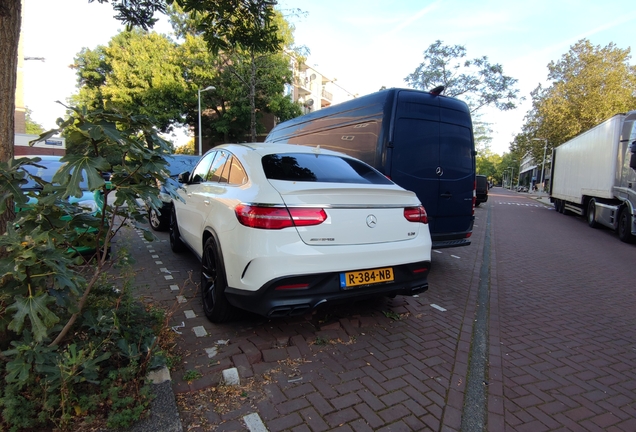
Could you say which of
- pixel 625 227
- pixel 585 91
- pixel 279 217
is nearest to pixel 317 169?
pixel 279 217

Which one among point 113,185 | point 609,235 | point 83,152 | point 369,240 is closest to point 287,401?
point 369,240

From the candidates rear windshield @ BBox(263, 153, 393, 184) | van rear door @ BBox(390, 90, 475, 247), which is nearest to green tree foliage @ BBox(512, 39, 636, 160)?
van rear door @ BBox(390, 90, 475, 247)

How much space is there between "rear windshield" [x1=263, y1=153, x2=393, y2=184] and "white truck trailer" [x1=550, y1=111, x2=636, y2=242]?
7.96 meters

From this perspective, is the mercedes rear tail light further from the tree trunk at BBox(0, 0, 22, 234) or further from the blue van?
the blue van

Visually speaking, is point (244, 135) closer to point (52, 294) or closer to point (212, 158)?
point (212, 158)

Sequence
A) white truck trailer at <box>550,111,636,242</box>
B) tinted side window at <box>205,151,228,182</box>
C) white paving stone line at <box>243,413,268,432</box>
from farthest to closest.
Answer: white truck trailer at <box>550,111,636,242</box> → tinted side window at <box>205,151,228,182</box> → white paving stone line at <box>243,413,268,432</box>

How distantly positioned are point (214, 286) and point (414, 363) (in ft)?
6.15

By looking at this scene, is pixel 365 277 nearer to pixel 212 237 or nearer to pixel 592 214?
pixel 212 237

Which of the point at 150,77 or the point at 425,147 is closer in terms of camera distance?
the point at 425,147

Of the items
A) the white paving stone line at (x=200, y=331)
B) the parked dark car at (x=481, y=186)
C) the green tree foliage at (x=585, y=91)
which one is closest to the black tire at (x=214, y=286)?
the white paving stone line at (x=200, y=331)

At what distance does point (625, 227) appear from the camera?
9719mm

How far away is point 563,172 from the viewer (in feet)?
56.9

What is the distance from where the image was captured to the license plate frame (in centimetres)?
290

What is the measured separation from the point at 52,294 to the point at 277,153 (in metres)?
2.12
